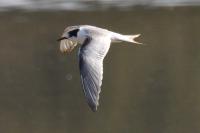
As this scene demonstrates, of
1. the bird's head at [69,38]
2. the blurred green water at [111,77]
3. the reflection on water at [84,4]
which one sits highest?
the bird's head at [69,38]

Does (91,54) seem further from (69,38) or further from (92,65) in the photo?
(69,38)

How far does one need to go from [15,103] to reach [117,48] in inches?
68.2

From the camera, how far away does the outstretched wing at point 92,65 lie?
5.11 m

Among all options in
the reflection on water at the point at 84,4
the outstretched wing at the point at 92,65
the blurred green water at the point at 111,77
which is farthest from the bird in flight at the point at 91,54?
the reflection on water at the point at 84,4

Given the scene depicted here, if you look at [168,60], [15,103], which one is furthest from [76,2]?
[15,103]

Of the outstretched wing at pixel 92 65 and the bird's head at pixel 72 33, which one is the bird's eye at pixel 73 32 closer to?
the bird's head at pixel 72 33

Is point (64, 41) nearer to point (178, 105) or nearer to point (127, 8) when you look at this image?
point (178, 105)

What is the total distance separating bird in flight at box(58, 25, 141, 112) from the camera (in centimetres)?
512

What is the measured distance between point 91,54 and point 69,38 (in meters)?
0.50

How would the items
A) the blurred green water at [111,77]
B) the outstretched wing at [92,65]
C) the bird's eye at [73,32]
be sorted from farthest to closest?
the blurred green water at [111,77] → the bird's eye at [73,32] → the outstretched wing at [92,65]

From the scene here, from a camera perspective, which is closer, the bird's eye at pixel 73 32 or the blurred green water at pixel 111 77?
the bird's eye at pixel 73 32

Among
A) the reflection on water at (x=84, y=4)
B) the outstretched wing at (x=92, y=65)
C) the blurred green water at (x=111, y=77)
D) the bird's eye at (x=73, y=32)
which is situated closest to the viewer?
the outstretched wing at (x=92, y=65)

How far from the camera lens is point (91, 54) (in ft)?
17.4

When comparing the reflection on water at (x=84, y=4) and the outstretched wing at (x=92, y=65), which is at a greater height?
the outstretched wing at (x=92, y=65)
